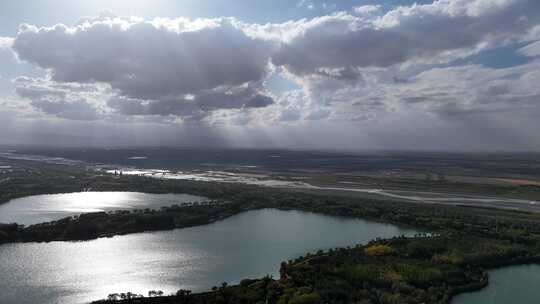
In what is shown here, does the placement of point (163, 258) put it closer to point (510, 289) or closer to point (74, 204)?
point (510, 289)

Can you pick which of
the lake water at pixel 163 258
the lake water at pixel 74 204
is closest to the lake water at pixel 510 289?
the lake water at pixel 163 258

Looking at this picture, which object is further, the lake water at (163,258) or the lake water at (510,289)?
the lake water at (163,258)

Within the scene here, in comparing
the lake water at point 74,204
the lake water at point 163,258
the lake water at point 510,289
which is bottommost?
the lake water at point 510,289

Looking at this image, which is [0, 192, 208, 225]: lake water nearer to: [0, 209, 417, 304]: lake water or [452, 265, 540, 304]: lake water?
[0, 209, 417, 304]: lake water

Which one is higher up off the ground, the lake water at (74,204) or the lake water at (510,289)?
the lake water at (74,204)

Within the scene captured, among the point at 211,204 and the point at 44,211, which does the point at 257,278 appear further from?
the point at 44,211

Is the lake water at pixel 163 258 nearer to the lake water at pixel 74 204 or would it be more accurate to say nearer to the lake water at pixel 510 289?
the lake water at pixel 510 289

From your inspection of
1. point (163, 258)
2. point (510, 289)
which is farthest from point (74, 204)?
point (510, 289)
